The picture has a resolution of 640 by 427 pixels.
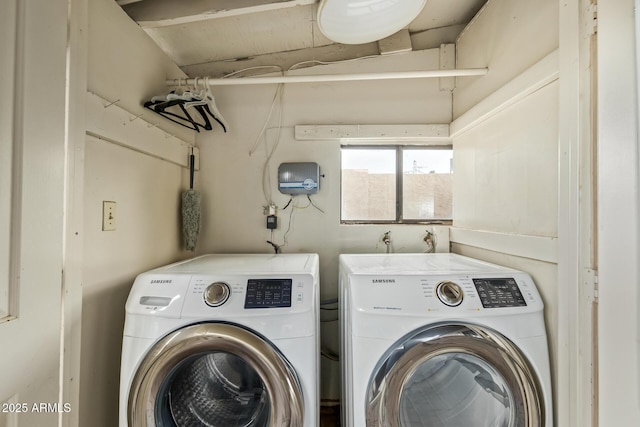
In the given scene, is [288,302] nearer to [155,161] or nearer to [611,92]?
[155,161]

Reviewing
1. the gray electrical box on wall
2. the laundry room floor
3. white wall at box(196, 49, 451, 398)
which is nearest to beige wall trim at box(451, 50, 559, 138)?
white wall at box(196, 49, 451, 398)

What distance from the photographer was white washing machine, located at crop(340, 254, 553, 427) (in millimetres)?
892

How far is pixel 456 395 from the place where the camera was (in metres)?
1.05

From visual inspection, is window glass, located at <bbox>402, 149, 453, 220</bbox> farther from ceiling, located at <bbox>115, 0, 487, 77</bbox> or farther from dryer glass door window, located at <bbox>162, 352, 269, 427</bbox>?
dryer glass door window, located at <bbox>162, 352, 269, 427</bbox>

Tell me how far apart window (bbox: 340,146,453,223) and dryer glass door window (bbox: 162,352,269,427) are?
1135 millimetres

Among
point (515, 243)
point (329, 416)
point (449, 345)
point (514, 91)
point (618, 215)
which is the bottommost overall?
point (329, 416)

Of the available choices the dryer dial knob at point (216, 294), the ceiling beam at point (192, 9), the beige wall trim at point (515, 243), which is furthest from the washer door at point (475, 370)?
the ceiling beam at point (192, 9)

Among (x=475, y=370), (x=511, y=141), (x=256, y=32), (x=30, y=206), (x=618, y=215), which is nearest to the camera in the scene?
(x=30, y=206)

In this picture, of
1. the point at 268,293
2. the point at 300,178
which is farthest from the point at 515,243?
the point at 300,178

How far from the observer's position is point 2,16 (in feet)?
1.81

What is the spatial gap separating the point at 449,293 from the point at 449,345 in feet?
0.57

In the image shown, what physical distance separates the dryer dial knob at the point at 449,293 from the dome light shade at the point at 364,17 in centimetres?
111

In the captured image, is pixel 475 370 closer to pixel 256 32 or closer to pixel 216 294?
pixel 216 294

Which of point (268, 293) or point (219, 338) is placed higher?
point (268, 293)
